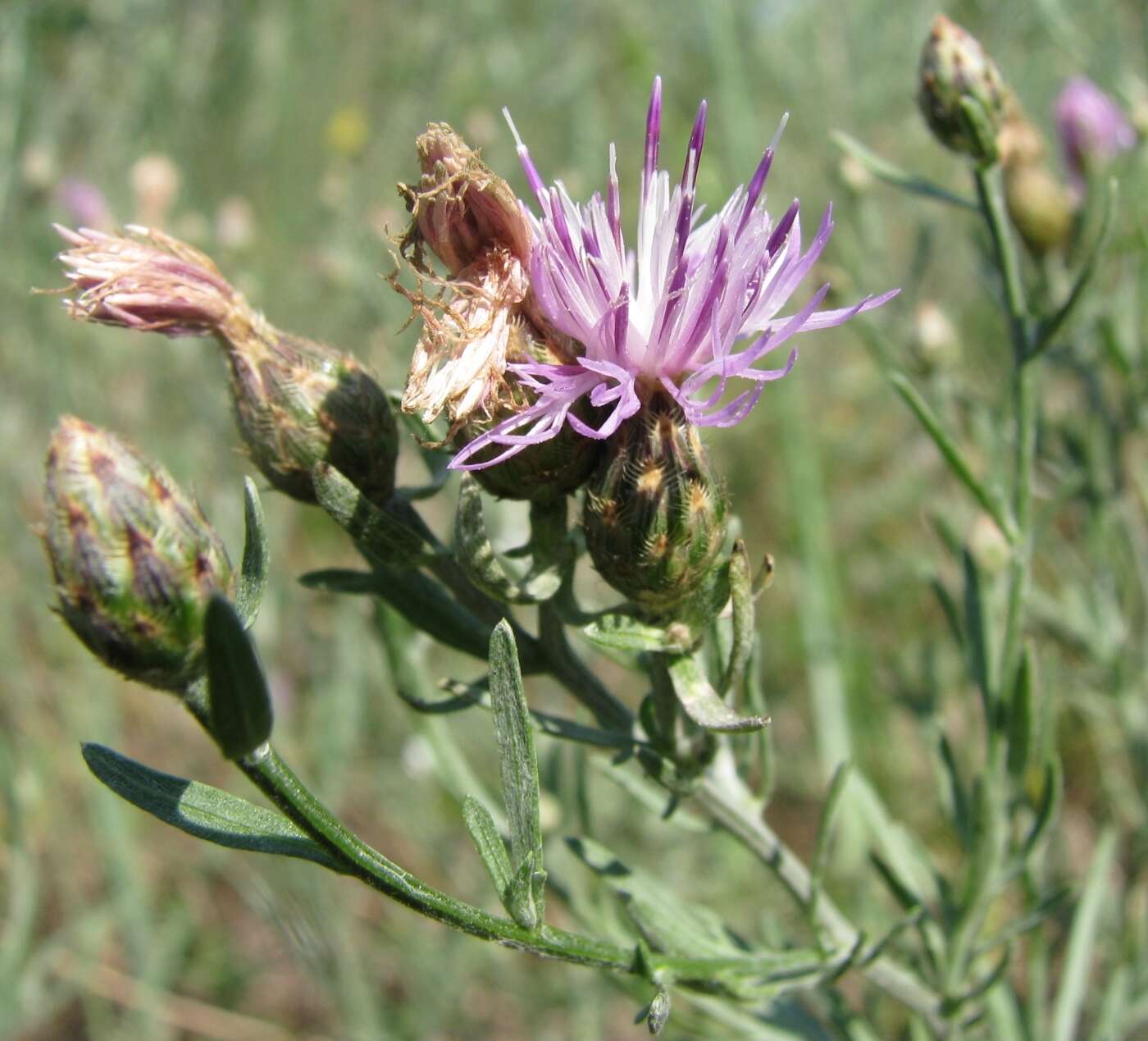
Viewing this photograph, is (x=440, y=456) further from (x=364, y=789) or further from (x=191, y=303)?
(x=364, y=789)

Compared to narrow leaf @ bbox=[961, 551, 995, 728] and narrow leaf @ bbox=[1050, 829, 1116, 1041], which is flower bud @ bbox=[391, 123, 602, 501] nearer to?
narrow leaf @ bbox=[961, 551, 995, 728]

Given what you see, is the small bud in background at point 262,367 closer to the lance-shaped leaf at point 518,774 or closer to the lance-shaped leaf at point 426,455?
the lance-shaped leaf at point 426,455

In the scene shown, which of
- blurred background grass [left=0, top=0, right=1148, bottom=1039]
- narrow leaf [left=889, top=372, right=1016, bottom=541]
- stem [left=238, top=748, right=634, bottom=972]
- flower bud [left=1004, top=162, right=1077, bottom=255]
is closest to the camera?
stem [left=238, top=748, right=634, bottom=972]

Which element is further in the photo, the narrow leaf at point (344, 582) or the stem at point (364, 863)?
the narrow leaf at point (344, 582)

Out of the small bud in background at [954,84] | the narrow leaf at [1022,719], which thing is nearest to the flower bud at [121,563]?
the narrow leaf at [1022,719]

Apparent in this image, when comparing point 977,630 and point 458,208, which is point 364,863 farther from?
point 977,630

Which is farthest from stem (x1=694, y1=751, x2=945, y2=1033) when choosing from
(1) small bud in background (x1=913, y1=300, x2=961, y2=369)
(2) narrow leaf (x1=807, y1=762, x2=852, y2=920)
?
(1) small bud in background (x1=913, y1=300, x2=961, y2=369)
